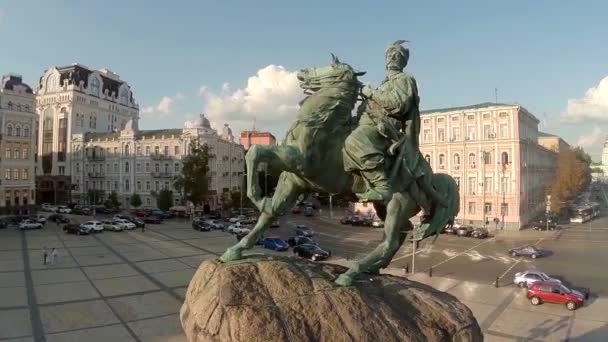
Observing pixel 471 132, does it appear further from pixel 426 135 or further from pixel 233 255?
pixel 233 255

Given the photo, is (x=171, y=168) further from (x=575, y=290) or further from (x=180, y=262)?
(x=575, y=290)

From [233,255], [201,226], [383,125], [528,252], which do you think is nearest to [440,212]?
[383,125]

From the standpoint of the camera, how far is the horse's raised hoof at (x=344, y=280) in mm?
6216

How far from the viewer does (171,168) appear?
62.0 metres

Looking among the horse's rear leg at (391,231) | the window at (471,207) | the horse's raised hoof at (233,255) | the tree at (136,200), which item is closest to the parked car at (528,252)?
the window at (471,207)

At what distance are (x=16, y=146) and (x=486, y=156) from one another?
57055mm

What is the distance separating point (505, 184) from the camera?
4884 centimetres

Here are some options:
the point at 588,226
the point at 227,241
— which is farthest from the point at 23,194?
the point at 588,226

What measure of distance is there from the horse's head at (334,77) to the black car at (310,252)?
24087 millimetres

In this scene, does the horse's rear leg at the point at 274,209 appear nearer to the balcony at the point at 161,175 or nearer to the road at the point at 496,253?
the road at the point at 496,253

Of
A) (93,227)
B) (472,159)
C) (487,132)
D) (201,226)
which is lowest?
(201,226)

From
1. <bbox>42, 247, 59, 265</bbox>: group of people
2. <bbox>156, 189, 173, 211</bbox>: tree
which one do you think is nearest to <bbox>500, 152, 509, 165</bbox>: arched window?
<bbox>156, 189, 173, 211</bbox>: tree

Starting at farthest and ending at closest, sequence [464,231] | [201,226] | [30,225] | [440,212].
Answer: [201,226], [30,225], [464,231], [440,212]

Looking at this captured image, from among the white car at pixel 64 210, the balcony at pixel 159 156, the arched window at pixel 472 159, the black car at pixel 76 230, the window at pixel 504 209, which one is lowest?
the black car at pixel 76 230
